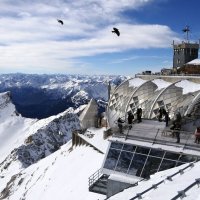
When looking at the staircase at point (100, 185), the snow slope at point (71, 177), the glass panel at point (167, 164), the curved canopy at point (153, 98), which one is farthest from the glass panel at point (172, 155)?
the curved canopy at point (153, 98)

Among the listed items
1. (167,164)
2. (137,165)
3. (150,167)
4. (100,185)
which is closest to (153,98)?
(100,185)

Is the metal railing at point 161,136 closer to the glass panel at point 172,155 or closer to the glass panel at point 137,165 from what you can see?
the glass panel at point 172,155

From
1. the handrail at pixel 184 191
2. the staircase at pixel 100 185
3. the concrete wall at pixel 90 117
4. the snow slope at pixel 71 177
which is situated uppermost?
the handrail at pixel 184 191

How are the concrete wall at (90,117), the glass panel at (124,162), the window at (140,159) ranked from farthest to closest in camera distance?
the concrete wall at (90,117) < the glass panel at (124,162) < the window at (140,159)

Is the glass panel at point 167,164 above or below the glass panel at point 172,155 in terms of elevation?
below

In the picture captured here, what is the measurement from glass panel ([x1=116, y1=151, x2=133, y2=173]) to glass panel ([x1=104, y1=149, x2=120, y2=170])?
0.33 metres

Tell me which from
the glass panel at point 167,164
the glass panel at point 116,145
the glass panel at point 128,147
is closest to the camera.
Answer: the glass panel at point 167,164

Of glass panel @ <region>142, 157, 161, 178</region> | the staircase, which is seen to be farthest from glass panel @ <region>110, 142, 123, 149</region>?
glass panel @ <region>142, 157, 161, 178</region>

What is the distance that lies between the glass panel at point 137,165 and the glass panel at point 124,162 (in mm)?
305

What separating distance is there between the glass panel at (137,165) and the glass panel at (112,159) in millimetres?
1184

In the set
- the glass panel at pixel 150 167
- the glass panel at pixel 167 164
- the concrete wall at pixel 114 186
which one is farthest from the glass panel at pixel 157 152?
the concrete wall at pixel 114 186

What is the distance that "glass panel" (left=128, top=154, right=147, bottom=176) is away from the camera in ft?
80.4

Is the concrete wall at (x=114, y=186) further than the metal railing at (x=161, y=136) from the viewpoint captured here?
No

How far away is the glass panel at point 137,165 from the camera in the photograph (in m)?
24.5
